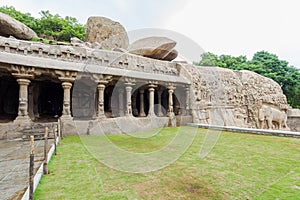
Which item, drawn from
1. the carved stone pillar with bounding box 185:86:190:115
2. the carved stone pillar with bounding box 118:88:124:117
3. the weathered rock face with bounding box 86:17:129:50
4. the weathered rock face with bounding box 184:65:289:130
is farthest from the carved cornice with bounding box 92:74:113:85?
the weathered rock face with bounding box 184:65:289:130

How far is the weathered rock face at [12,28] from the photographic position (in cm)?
Result: 1152

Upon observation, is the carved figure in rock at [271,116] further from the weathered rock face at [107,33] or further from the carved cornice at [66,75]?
the carved cornice at [66,75]

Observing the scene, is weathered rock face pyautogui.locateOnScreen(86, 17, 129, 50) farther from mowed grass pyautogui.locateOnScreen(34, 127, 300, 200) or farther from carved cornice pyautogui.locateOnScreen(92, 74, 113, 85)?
mowed grass pyautogui.locateOnScreen(34, 127, 300, 200)

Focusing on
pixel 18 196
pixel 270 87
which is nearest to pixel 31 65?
pixel 18 196

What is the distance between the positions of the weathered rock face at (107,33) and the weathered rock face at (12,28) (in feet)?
14.9

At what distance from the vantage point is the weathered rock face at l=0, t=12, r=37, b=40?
11.5 metres

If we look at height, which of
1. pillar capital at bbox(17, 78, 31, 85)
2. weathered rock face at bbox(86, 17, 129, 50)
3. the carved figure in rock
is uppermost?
weathered rock face at bbox(86, 17, 129, 50)

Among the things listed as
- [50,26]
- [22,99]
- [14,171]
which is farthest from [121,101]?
[50,26]

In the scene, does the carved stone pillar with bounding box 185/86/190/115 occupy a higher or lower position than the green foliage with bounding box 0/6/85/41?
lower

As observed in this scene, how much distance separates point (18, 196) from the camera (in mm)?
2631

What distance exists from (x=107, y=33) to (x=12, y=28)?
630 centimetres

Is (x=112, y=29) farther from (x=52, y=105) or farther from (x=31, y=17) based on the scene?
(x=31, y=17)

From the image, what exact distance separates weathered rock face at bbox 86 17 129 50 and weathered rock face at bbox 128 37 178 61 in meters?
1.04

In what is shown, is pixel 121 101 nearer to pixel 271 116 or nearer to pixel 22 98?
pixel 22 98
